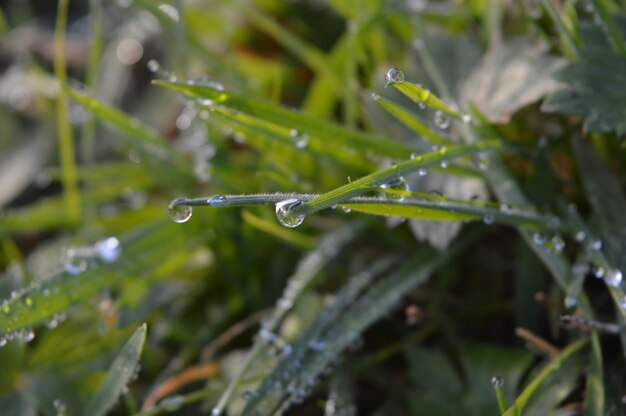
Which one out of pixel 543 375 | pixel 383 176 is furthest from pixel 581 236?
pixel 383 176

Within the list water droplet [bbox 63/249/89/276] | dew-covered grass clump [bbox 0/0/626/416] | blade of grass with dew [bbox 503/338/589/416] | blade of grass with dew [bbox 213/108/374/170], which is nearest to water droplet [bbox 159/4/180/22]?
dew-covered grass clump [bbox 0/0/626/416]

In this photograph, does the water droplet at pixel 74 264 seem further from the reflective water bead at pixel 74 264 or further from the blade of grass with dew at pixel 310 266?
the blade of grass with dew at pixel 310 266

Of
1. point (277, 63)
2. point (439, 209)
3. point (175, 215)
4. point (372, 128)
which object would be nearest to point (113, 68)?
point (277, 63)

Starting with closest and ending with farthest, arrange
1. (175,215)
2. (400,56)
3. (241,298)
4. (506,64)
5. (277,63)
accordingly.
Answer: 1. (175,215)
2. (506,64)
3. (241,298)
4. (400,56)
5. (277,63)

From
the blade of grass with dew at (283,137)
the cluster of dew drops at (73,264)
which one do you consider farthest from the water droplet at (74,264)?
the blade of grass with dew at (283,137)

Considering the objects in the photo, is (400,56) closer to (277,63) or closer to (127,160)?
(277,63)

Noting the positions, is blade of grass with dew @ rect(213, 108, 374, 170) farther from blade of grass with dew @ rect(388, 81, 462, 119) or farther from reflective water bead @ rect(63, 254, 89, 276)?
reflective water bead @ rect(63, 254, 89, 276)
